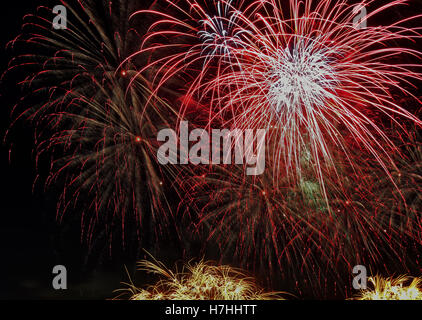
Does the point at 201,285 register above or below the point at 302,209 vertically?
below

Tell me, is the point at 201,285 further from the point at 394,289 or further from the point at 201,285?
the point at 394,289

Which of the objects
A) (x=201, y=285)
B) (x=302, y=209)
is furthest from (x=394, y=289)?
(x=201, y=285)

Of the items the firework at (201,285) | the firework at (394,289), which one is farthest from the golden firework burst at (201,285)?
the firework at (394,289)

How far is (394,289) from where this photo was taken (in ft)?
42.9

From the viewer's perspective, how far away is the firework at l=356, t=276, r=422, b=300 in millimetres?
12703

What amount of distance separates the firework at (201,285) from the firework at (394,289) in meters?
3.51

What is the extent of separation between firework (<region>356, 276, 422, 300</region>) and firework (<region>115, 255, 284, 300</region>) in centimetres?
351

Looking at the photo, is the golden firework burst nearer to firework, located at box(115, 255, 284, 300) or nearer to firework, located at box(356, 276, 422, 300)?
firework, located at box(115, 255, 284, 300)

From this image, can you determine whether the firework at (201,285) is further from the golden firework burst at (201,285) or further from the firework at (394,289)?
the firework at (394,289)

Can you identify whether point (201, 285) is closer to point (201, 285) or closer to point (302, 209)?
point (201, 285)

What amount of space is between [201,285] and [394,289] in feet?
21.9

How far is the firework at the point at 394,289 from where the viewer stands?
12703 mm
